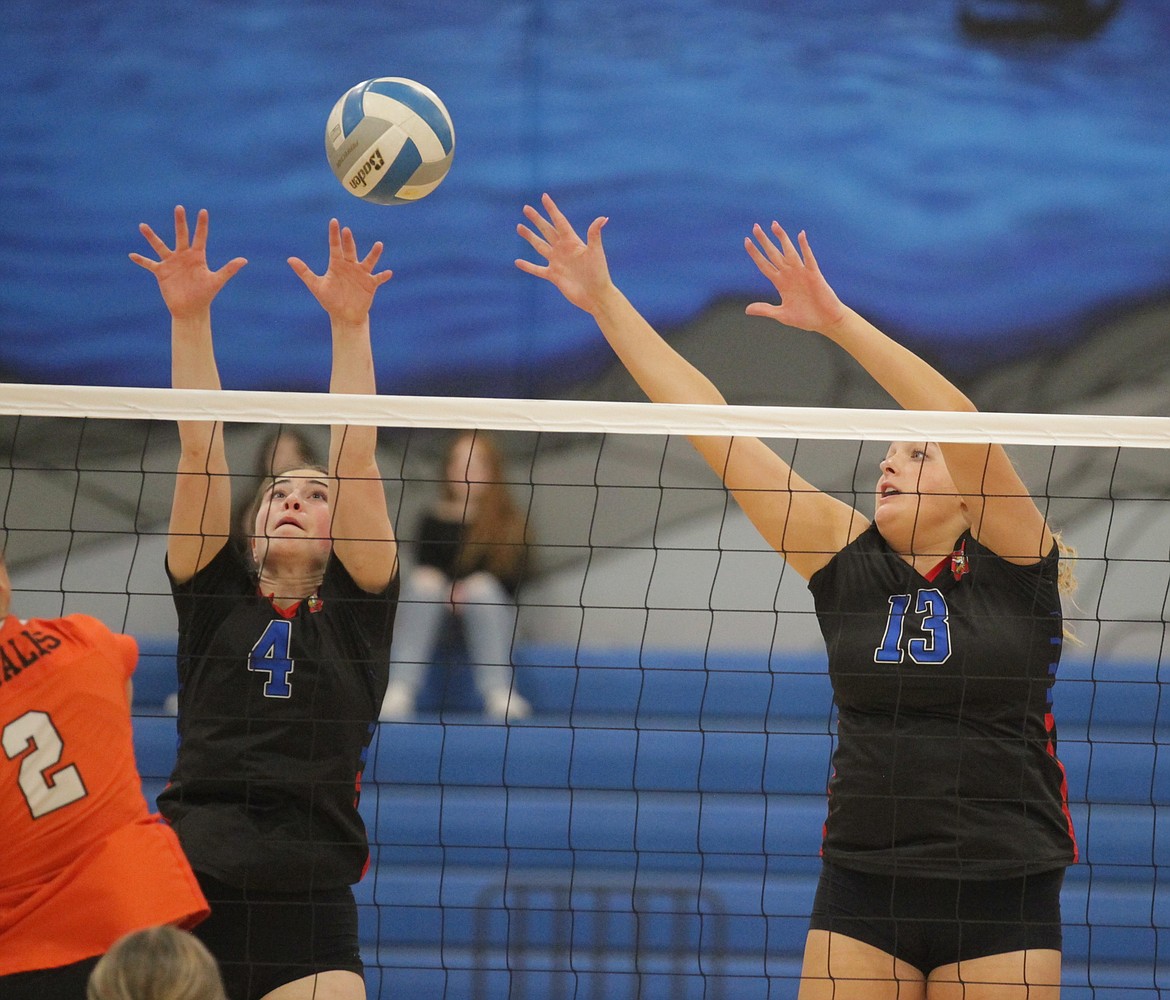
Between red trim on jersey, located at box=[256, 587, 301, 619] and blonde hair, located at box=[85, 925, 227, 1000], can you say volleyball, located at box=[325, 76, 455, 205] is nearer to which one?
red trim on jersey, located at box=[256, 587, 301, 619]

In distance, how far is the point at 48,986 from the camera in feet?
7.78

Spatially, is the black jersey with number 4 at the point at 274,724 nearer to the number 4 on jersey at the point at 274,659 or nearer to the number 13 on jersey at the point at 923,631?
the number 4 on jersey at the point at 274,659

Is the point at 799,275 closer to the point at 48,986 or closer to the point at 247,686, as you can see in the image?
the point at 247,686

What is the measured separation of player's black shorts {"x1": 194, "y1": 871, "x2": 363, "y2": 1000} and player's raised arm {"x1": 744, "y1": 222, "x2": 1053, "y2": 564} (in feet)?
5.84

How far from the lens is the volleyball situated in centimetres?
384

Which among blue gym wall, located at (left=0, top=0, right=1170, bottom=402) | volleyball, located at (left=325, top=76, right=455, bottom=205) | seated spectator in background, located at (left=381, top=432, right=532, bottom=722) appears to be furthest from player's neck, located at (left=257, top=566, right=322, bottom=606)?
blue gym wall, located at (left=0, top=0, right=1170, bottom=402)

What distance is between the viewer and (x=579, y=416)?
3172mm

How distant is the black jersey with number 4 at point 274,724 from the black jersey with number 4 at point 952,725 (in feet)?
3.82

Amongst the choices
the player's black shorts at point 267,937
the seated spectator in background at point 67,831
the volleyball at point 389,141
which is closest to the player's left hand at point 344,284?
the volleyball at point 389,141

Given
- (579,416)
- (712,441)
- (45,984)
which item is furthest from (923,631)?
(45,984)

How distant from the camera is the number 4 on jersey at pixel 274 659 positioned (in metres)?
3.07

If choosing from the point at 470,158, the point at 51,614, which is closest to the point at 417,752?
the point at 51,614

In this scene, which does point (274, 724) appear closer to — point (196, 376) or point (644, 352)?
point (196, 376)

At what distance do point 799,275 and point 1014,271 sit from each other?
3.92m
